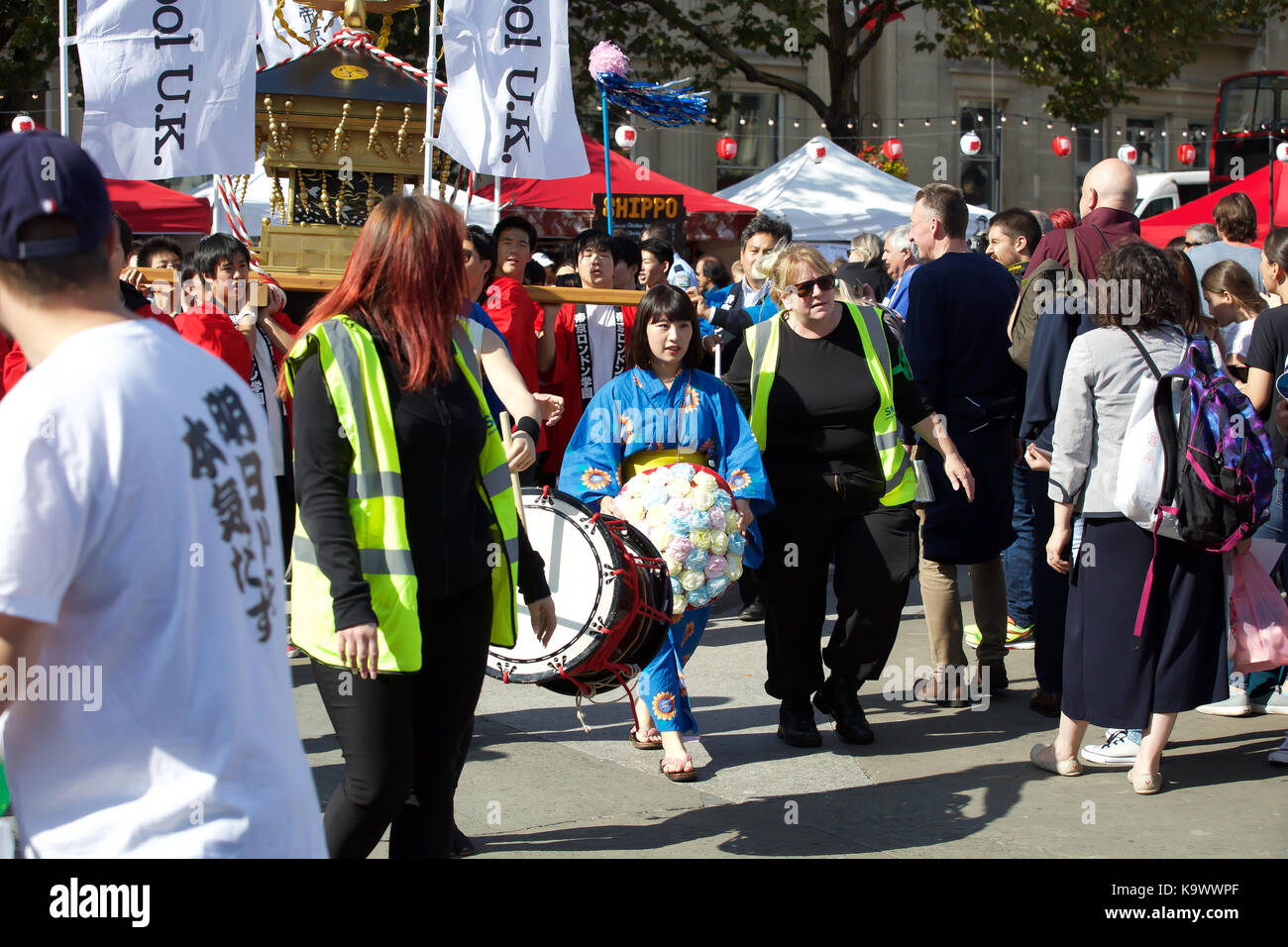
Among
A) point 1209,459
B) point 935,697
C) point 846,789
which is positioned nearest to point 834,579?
point 846,789

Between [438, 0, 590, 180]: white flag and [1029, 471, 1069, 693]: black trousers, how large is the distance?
3475 millimetres

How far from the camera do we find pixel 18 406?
1.88 metres

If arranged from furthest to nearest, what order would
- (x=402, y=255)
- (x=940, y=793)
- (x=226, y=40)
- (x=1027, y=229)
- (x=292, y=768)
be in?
1. (x=1027, y=229)
2. (x=226, y=40)
3. (x=940, y=793)
4. (x=402, y=255)
5. (x=292, y=768)

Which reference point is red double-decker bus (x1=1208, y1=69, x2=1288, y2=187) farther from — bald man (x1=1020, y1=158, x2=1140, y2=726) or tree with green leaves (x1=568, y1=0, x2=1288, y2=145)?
bald man (x1=1020, y1=158, x2=1140, y2=726)

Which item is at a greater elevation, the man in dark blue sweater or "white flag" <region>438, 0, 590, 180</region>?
"white flag" <region>438, 0, 590, 180</region>

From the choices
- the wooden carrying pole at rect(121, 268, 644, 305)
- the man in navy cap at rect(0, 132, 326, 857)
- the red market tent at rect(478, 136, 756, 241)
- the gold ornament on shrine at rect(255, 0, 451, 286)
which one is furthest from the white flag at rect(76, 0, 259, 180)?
the red market tent at rect(478, 136, 756, 241)

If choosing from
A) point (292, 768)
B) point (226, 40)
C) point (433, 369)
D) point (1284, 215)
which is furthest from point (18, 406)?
point (1284, 215)

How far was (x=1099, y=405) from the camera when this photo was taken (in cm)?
523

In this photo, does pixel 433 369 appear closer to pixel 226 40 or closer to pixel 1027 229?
pixel 226 40

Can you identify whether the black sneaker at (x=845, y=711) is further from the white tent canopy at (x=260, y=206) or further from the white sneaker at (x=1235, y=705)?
the white tent canopy at (x=260, y=206)

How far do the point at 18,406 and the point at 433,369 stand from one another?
5.19 ft

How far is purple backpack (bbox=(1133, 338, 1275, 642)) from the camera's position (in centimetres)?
492

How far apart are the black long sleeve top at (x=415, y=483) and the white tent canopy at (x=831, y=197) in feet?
47.5

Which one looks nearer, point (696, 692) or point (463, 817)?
point (463, 817)
